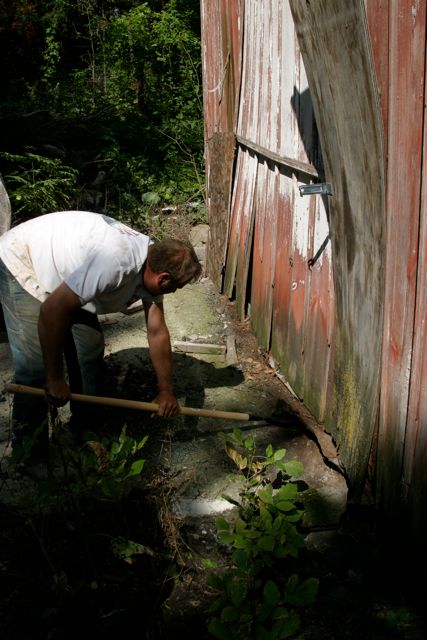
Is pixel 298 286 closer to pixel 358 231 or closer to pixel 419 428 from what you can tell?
pixel 358 231

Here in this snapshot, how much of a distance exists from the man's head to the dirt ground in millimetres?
948

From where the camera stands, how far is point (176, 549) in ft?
10.1

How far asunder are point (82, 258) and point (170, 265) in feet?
1.53

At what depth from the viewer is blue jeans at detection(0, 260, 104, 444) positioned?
11.6 ft

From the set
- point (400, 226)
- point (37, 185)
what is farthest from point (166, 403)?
point (37, 185)

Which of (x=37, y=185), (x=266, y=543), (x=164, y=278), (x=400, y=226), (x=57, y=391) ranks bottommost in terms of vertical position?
(x=266, y=543)

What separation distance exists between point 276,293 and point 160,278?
1709mm

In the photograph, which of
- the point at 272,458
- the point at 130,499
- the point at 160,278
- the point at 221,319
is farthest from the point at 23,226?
the point at 221,319

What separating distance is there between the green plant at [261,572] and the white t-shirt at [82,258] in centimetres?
102

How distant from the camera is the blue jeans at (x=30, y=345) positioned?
11.6 ft

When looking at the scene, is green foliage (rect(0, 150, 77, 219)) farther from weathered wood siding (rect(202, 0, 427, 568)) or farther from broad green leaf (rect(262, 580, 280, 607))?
broad green leaf (rect(262, 580, 280, 607))

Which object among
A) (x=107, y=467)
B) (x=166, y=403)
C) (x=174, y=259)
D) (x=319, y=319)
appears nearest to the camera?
(x=107, y=467)

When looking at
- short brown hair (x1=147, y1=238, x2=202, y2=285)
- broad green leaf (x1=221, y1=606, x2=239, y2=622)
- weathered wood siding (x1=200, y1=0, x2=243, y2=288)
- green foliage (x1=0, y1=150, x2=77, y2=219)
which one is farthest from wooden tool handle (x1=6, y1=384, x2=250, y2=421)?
green foliage (x1=0, y1=150, x2=77, y2=219)

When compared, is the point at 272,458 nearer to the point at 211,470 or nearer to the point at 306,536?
Answer: the point at 306,536
